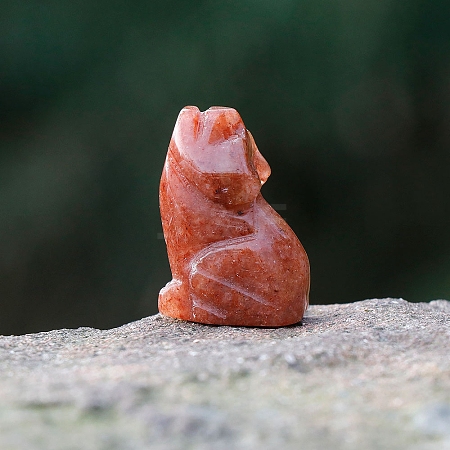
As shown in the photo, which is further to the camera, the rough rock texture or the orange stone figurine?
the orange stone figurine

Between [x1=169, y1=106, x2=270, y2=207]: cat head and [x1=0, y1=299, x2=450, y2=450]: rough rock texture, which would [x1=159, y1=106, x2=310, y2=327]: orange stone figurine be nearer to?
[x1=169, y1=106, x2=270, y2=207]: cat head

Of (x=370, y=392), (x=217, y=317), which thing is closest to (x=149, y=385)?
(x=370, y=392)

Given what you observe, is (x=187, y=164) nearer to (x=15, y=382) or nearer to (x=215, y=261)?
(x=215, y=261)

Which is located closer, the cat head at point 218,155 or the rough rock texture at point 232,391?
the rough rock texture at point 232,391

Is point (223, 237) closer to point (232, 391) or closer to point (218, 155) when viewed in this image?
point (218, 155)

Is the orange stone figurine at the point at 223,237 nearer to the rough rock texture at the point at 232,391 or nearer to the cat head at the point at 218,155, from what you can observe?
the cat head at the point at 218,155

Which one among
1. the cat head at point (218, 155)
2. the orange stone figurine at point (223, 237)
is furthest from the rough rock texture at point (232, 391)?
the cat head at point (218, 155)

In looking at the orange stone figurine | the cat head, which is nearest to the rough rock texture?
the orange stone figurine
